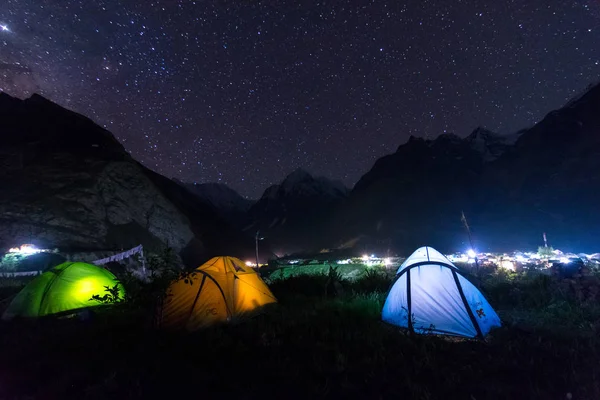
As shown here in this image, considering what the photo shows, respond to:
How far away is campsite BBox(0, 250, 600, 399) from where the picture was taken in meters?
4.90

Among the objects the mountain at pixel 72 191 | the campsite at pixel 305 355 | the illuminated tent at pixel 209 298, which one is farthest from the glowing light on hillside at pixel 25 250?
the illuminated tent at pixel 209 298

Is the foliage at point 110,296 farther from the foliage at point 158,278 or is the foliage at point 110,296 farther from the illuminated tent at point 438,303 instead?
the illuminated tent at point 438,303

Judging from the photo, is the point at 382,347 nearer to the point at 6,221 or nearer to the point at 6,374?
the point at 6,374

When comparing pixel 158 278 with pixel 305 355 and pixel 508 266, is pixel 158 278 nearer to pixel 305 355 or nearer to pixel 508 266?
pixel 305 355

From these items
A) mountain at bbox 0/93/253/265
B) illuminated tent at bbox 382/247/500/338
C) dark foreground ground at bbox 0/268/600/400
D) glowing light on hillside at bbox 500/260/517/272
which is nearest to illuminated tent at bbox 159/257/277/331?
dark foreground ground at bbox 0/268/600/400

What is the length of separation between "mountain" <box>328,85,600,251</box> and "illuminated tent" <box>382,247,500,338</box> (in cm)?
7234

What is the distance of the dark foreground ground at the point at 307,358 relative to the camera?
16.0ft

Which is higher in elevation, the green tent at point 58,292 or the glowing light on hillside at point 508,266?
the green tent at point 58,292

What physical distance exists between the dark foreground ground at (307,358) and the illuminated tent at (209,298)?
0.58m

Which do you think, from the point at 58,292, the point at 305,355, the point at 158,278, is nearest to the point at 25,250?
the point at 58,292

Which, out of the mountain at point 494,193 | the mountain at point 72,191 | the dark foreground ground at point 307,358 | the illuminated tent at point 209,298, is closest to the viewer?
the dark foreground ground at point 307,358

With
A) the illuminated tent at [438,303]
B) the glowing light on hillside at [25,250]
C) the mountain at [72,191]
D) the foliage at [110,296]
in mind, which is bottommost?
the illuminated tent at [438,303]

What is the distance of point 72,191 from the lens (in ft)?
140

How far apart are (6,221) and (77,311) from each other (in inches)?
1417
